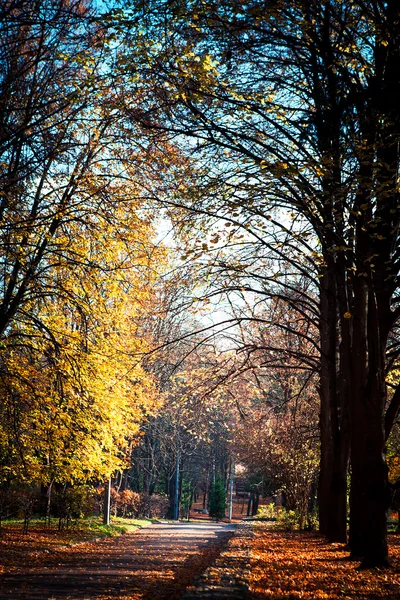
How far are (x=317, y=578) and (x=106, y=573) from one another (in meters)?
4.05

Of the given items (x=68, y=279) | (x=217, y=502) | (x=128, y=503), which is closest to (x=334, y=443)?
(x=68, y=279)

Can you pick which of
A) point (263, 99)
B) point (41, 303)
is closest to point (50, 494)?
point (41, 303)

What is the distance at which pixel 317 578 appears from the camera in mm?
8695

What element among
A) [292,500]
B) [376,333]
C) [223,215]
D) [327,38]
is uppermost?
[327,38]

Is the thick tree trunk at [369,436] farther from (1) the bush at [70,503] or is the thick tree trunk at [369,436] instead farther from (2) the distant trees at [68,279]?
(1) the bush at [70,503]

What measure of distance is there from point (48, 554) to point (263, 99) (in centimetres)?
1078

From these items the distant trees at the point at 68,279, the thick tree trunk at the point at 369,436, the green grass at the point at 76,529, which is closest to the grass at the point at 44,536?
the green grass at the point at 76,529

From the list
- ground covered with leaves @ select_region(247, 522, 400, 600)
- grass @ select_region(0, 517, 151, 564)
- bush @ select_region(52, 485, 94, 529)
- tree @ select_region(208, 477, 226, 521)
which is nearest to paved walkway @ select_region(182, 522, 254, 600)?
ground covered with leaves @ select_region(247, 522, 400, 600)

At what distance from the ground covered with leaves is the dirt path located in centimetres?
116

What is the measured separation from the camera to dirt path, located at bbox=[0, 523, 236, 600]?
8.48 meters

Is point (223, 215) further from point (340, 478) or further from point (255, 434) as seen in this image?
point (255, 434)

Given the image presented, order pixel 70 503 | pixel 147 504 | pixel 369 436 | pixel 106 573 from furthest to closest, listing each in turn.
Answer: pixel 147 504
pixel 70 503
pixel 106 573
pixel 369 436

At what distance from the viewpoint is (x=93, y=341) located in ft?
53.2

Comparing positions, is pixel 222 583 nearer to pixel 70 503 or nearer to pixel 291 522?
pixel 70 503
